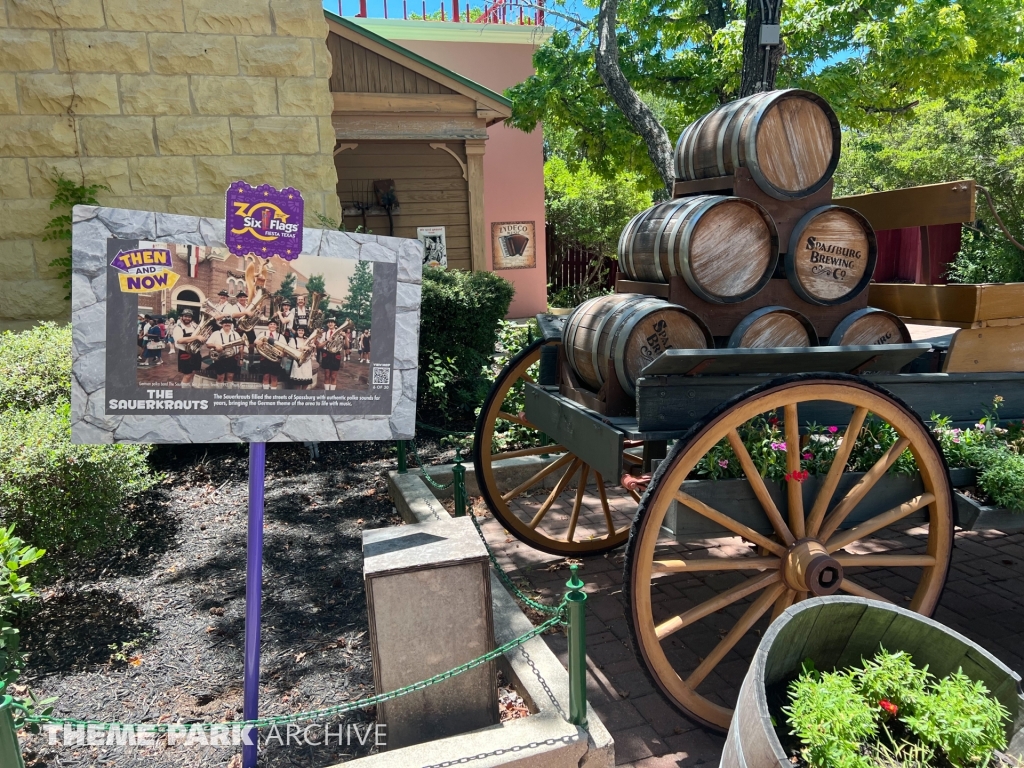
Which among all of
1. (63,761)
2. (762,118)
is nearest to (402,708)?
(63,761)

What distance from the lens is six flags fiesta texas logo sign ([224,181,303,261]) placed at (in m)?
2.17

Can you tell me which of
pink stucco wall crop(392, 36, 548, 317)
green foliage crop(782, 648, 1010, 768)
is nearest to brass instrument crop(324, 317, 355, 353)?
green foliage crop(782, 648, 1010, 768)

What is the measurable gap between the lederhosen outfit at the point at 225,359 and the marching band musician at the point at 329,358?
0.82ft

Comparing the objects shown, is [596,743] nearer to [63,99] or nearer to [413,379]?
[413,379]

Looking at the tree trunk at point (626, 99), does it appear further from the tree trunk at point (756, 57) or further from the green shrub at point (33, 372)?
the green shrub at point (33, 372)

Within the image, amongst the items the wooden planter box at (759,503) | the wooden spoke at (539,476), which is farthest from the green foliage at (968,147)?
the wooden planter box at (759,503)

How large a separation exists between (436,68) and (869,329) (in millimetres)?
7799

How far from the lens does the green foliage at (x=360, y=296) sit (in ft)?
7.55

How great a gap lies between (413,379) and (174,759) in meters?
1.49

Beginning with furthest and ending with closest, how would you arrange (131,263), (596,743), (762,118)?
(762,118)
(596,743)
(131,263)

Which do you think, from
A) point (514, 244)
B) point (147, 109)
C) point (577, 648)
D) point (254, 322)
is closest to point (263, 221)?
point (254, 322)

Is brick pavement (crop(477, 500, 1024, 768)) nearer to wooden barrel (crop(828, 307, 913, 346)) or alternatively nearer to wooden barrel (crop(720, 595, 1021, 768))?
wooden barrel (crop(720, 595, 1021, 768))

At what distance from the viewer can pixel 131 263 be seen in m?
2.16

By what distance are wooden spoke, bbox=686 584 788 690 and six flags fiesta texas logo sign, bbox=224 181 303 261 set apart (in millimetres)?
1956
